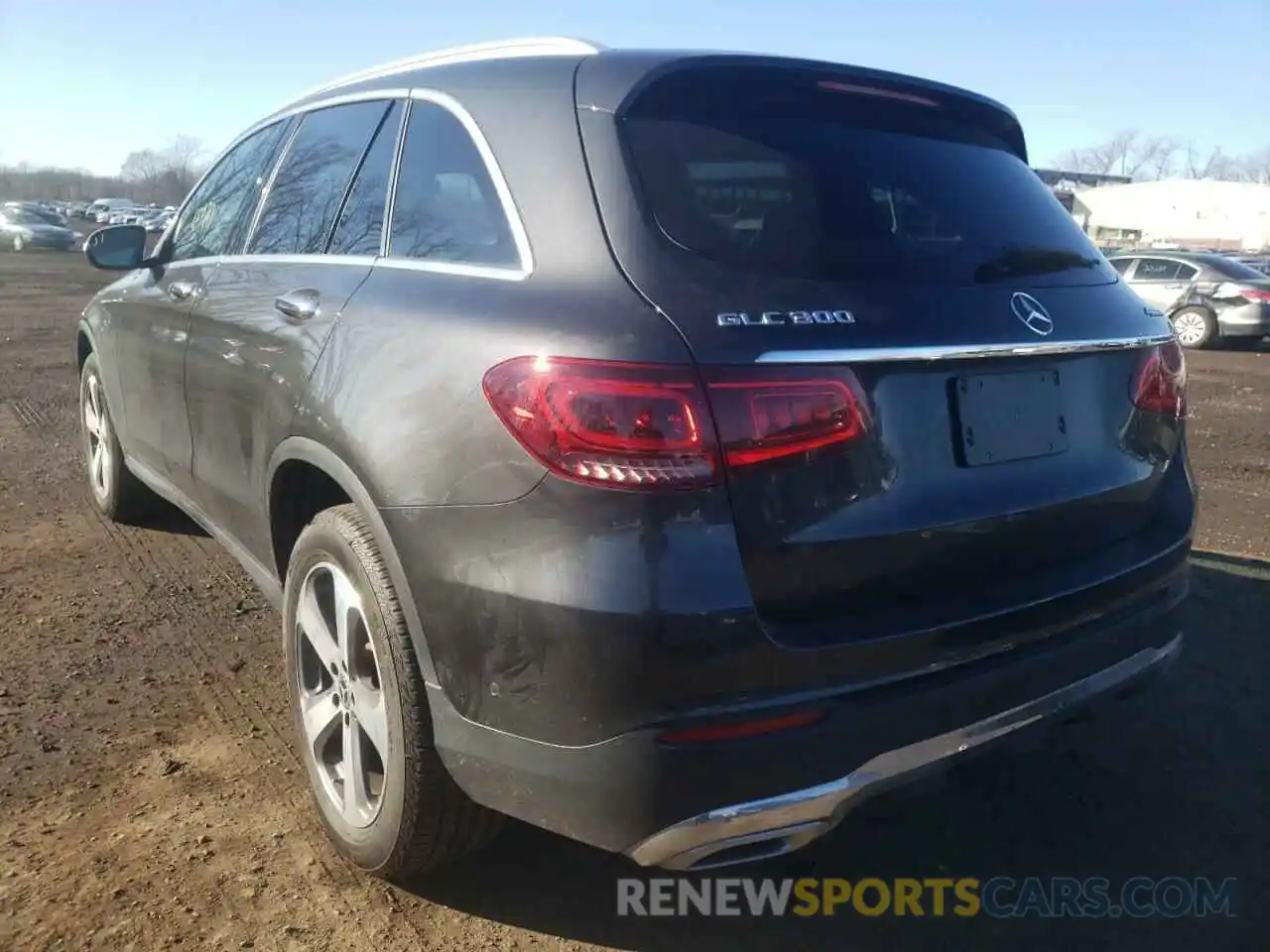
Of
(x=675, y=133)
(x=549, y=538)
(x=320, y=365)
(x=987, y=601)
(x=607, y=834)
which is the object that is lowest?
(x=607, y=834)

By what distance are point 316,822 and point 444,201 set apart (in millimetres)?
1615

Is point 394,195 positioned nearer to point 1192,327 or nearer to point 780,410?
point 780,410

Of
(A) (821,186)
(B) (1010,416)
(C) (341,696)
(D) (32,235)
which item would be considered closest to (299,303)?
(C) (341,696)

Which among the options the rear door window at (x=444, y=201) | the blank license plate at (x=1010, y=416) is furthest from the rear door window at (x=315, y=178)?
the blank license plate at (x=1010, y=416)

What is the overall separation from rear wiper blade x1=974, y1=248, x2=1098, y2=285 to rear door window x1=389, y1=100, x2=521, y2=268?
102cm

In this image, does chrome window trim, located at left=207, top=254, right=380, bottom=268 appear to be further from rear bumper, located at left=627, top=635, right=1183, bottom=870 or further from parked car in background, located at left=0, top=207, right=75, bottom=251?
parked car in background, located at left=0, top=207, right=75, bottom=251

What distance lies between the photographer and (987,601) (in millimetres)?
2203

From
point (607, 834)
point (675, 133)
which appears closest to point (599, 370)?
point (675, 133)

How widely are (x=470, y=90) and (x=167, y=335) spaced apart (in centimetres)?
191

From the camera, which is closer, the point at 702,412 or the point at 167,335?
the point at 702,412

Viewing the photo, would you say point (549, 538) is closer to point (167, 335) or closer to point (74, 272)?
point (167, 335)

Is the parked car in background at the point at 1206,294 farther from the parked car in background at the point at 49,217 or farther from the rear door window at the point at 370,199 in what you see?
the parked car in background at the point at 49,217

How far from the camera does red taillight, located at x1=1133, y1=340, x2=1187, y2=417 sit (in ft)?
8.47

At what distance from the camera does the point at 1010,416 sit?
7.42ft
